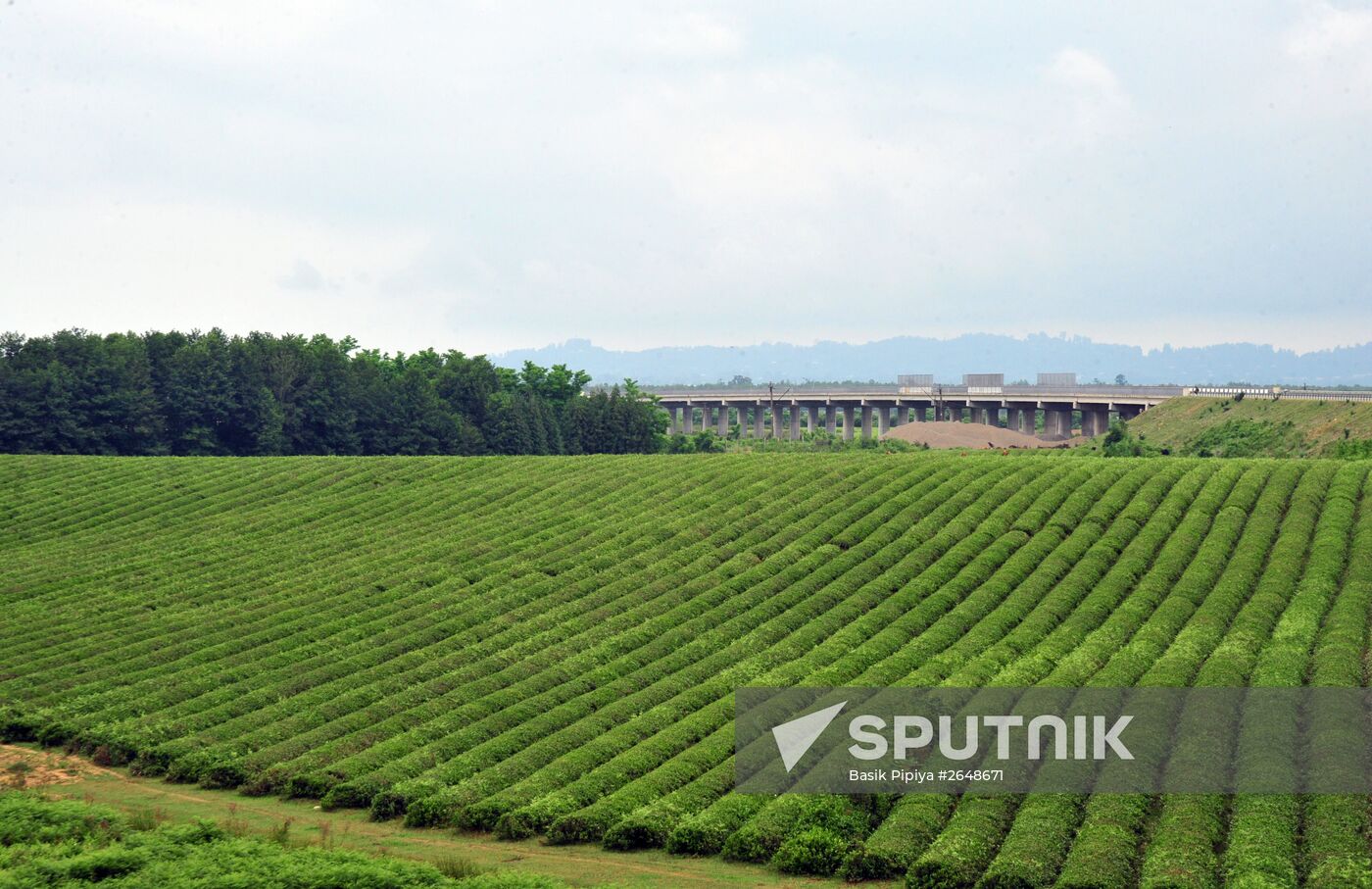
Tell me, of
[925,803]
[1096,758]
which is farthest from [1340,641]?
[925,803]

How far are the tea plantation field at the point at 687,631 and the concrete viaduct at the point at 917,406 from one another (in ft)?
254

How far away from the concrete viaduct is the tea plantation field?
3046 inches

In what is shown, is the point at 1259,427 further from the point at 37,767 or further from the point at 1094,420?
the point at 37,767

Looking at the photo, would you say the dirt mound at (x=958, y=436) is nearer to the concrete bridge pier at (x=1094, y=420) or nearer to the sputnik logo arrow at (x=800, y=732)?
the concrete bridge pier at (x=1094, y=420)

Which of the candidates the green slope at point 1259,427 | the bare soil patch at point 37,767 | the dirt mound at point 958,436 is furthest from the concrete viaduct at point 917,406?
the bare soil patch at point 37,767

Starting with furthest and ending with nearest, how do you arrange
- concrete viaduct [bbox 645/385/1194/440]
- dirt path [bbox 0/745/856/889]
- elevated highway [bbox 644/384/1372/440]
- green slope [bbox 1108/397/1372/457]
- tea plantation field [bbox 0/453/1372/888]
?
1. concrete viaduct [bbox 645/385/1194/440]
2. elevated highway [bbox 644/384/1372/440]
3. green slope [bbox 1108/397/1372/457]
4. tea plantation field [bbox 0/453/1372/888]
5. dirt path [bbox 0/745/856/889]

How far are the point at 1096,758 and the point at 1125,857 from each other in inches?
190

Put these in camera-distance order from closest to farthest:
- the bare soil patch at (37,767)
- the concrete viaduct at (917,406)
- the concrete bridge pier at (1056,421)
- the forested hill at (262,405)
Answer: the bare soil patch at (37,767)
the forested hill at (262,405)
the concrete viaduct at (917,406)
the concrete bridge pier at (1056,421)

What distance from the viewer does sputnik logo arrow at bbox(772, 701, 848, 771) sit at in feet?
93.1

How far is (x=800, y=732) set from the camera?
2952 centimetres

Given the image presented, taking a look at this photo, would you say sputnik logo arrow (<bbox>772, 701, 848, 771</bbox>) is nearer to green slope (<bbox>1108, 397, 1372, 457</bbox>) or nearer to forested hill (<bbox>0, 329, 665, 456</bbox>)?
green slope (<bbox>1108, 397, 1372, 457</bbox>)

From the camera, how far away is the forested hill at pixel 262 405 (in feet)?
284

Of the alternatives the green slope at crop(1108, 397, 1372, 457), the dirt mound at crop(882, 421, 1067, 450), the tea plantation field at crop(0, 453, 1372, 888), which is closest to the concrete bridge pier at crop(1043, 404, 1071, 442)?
the dirt mound at crop(882, 421, 1067, 450)

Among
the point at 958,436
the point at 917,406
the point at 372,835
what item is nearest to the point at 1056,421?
the point at 917,406
